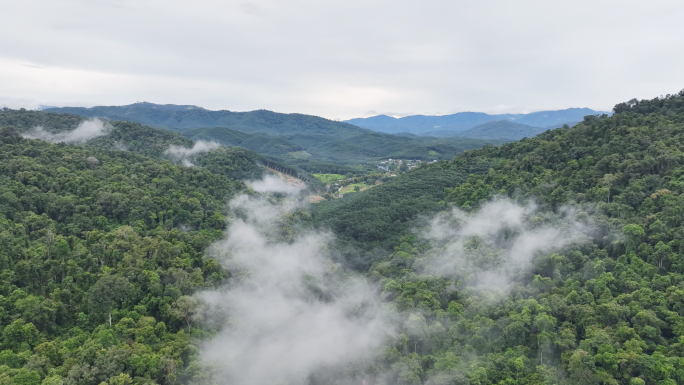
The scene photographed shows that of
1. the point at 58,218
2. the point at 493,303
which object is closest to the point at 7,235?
the point at 58,218

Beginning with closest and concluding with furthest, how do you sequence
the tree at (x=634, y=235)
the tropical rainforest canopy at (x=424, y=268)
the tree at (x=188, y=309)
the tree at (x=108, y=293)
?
1. the tropical rainforest canopy at (x=424, y=268)
2. the tree at (x=108, y=293)
3. the tree at (x=188, y=309)
4. the tree at (x=634, y=235)

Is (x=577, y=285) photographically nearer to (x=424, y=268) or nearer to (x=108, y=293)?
(x=424, y=268)

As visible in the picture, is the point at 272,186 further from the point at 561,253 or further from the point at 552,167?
the point at 561,253

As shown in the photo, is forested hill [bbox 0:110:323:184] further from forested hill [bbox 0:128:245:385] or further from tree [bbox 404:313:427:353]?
tree [bbox 404:313:427:353]

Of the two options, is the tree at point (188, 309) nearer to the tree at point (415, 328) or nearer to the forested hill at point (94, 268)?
the forested hill at point (94, 268)

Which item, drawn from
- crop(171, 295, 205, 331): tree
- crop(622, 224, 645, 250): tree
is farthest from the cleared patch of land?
crop(622, 224, 645, 250): tree

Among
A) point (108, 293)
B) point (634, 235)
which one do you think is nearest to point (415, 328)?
point (634, 235)

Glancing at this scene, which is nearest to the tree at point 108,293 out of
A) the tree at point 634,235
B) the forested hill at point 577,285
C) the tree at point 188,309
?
the tree at point 188,309
